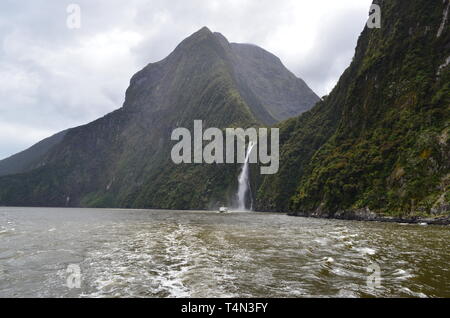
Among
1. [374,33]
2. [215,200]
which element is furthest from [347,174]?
[215,200]

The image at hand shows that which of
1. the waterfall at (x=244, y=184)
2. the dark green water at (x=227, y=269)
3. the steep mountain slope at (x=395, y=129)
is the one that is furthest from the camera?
the waterfall at (x=244, y=184)

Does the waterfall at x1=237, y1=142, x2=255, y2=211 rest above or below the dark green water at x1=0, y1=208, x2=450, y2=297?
above

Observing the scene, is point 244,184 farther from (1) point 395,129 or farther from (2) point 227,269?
(2) point 227,269

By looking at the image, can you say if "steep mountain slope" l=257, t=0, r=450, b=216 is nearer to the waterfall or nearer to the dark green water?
the dark green water

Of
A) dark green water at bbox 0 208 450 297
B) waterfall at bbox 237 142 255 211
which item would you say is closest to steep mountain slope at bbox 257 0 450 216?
dark green water at bbox 0 208 450 297

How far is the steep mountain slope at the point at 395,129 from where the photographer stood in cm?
5891

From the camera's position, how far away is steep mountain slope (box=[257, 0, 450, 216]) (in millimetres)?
58906

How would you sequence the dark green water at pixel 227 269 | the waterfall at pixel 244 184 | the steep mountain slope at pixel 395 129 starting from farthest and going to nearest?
the waterfall at pixel 244 184 < the steep mountain slope at pixel 395 129 < the dark green water at pixel 227 269

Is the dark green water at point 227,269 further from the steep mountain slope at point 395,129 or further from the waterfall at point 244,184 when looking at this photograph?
the waterfall at point 244,184

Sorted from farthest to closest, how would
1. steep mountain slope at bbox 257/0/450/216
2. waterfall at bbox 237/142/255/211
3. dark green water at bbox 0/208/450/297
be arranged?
waterfall at bbox 237/142/255/211
steep mountain slope at bbox 257/0/450/216
dark green water at bbox 0/208/450/297

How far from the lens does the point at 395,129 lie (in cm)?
7406

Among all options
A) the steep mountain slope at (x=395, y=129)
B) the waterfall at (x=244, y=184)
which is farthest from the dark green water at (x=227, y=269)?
the waterfall at (x=244, y=184)

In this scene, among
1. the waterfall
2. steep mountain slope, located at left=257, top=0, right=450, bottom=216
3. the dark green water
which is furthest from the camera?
the waterfall
